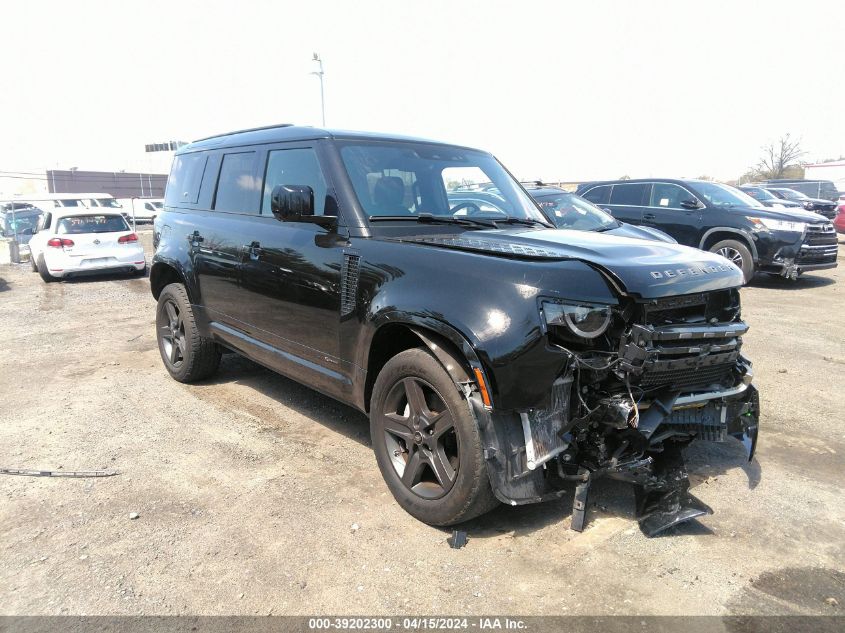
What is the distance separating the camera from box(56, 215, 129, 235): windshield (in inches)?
508

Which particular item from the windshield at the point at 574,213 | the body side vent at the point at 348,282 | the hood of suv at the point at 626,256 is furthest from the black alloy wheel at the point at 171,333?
the windshield at the point at 574,213

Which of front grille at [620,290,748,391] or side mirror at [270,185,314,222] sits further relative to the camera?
side mirror at [270,185,314,222]

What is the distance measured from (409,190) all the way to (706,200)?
8916 millimetres

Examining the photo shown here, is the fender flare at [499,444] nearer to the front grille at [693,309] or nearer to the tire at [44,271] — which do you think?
the front grille at [693,309]

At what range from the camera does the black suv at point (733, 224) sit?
34.0ft

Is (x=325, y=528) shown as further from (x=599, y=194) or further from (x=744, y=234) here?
(x=599, y=194)

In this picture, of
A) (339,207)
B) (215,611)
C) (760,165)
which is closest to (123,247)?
(339,207)

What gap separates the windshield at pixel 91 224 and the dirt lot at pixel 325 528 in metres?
8.84

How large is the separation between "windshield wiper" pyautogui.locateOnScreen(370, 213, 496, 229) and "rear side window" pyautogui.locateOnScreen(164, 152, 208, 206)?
7.87 ft

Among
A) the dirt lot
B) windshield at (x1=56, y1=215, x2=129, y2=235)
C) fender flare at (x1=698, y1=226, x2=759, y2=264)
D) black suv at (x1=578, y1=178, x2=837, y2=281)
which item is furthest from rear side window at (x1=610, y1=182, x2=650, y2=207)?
windshield at (x1=56, y1=215, x2=129, y2=235)

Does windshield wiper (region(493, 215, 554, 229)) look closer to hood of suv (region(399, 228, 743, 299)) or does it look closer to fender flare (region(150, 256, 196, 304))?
hood of suv (region(399, 228, 743, 299))

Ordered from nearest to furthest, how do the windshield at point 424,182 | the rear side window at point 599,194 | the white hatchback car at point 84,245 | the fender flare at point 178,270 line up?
the windshield at point 424,182
the fender flare at point 178,270
the rear side window at point 599,194
the white hatchback car at point 84,245

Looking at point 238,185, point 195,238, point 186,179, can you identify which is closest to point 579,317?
point 238,185

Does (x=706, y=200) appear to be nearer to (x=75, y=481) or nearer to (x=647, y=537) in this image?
(x=647, y=537)
